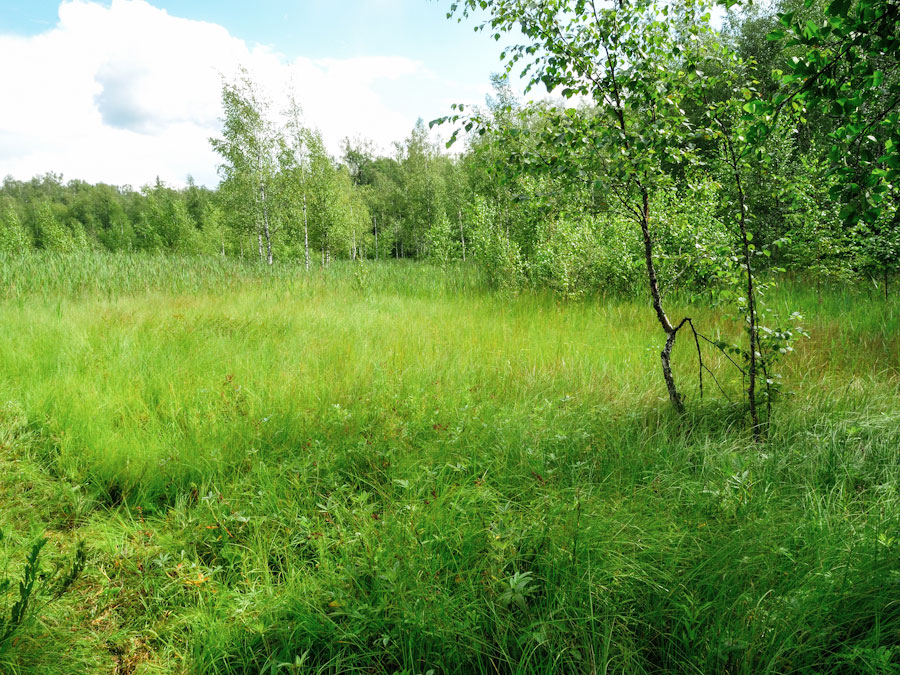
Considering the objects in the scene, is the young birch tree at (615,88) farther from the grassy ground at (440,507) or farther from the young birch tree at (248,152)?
the young birch tree at (248,152)

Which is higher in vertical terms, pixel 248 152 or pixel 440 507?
pixel 248 152

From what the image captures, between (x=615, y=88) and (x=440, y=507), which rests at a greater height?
(x=615, y=88)

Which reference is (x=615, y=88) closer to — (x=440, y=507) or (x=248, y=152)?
(x=440, y=507)

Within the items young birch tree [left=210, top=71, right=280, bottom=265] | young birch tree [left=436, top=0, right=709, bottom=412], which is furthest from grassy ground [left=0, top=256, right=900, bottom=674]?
young birch tree [left=210, top=71, right=280, bottom=265]

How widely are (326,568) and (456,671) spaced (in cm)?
83

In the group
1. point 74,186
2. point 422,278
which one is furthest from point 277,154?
point 74,186

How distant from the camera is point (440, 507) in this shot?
251cm

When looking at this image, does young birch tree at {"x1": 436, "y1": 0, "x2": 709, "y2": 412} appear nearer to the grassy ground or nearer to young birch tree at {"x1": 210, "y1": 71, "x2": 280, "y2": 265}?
the grassy ground

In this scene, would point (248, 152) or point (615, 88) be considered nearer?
point (615, 88)

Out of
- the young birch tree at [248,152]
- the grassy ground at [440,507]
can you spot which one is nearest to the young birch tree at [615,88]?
the grassy ground at [440,507]

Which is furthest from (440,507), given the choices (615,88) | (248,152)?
(248,152)

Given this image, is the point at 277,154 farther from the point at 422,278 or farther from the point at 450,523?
the point at 450,523

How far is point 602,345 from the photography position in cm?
576

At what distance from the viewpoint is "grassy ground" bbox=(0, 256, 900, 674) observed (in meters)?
1.80
